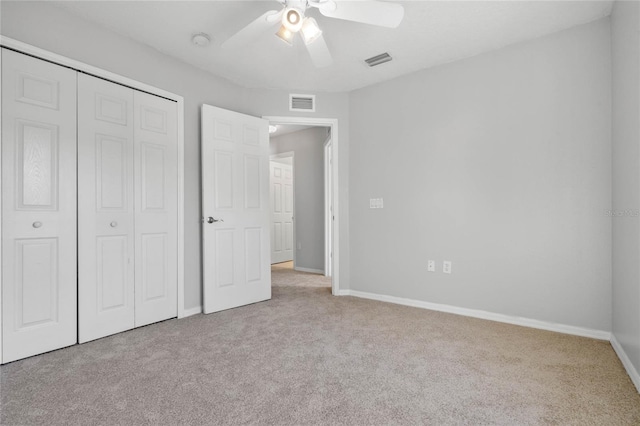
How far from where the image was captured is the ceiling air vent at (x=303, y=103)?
3758 millimetres

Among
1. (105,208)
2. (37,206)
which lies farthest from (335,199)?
(37,206)

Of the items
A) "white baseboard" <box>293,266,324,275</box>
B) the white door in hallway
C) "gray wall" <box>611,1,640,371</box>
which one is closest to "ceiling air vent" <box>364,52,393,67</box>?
"gray wall" <box>611,1,640,371</box>

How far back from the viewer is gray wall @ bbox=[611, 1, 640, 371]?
5.93ft

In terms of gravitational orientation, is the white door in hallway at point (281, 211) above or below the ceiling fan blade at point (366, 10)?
below

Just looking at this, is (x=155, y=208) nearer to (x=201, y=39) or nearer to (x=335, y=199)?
(x=201, y=39)

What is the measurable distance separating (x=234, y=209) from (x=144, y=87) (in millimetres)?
1324

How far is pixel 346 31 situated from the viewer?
2572mm

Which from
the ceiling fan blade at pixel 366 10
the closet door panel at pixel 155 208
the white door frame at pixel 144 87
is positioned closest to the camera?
the ceiling fan blade at pixel 366 10

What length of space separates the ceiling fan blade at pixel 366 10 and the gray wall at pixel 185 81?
1.68 m

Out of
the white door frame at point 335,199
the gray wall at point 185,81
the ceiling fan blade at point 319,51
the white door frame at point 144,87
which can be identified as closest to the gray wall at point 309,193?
the white door frame at point 335,199

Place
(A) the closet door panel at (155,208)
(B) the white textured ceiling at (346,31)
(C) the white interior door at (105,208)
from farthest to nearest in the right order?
(A) the closet door panel at (155,208) → (C) the white interior door at (105,208) → (B) the white textured ceiling at (346,31)

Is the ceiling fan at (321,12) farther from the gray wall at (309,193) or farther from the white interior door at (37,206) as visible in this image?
the gray wall at (309,193)

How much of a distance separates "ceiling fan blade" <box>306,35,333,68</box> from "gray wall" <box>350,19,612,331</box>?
1319mm

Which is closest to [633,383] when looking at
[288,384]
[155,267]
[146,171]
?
[288,384]
